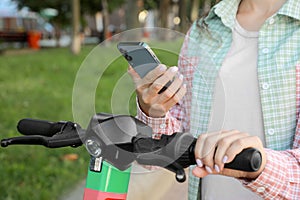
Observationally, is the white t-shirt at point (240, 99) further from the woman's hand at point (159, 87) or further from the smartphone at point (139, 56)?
the smartphone at point (139, 56)

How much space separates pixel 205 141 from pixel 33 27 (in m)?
42.4

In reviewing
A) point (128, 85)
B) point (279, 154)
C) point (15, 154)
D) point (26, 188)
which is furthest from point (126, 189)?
point (15, 154)

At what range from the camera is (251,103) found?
5.58 feet

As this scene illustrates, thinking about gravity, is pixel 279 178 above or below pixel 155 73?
below

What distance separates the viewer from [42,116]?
23.0 ft

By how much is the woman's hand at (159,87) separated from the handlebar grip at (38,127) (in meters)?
0.22

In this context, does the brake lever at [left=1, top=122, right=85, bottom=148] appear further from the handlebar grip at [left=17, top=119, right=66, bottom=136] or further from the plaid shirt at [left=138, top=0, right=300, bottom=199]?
the plaid shirt at [left=138, top=0, right=300, bottom=199]

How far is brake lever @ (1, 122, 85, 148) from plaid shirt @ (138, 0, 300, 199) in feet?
0.67

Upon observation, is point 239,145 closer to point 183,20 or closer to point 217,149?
point 217,149

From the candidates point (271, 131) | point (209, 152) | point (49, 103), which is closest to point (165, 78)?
point (209, 152)

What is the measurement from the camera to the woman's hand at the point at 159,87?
1145 millimetres

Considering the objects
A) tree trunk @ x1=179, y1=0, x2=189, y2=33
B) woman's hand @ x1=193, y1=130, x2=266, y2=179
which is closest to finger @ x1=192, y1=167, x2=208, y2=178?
woman's hand @ x1=193, y1=130, x2=266, y2=179

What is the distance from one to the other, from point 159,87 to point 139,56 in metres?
0.09

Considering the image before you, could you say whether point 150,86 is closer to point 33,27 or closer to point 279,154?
point 279,154
